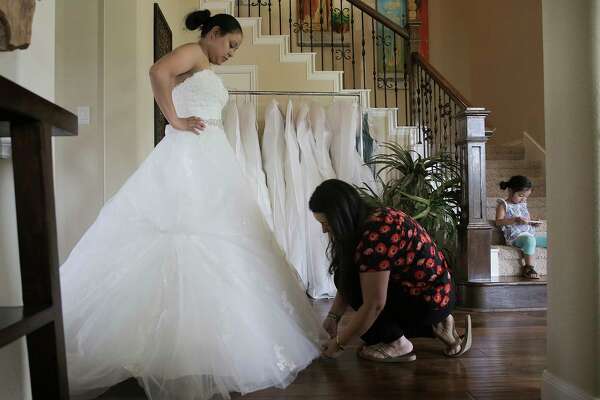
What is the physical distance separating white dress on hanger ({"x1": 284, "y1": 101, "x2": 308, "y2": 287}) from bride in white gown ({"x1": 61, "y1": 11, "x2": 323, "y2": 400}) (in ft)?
5.71

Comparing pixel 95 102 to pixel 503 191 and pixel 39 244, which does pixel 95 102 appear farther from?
pixel 503 191

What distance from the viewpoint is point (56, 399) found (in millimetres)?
1058

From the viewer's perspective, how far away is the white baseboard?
4.95ft

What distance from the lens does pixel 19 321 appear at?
927 millimetres

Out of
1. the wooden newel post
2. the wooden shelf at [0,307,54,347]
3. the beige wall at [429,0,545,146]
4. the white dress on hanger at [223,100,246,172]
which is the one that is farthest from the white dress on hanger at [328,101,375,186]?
the wooden shelf at [0,307,54,347]

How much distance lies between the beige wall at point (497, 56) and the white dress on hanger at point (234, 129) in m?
3.62

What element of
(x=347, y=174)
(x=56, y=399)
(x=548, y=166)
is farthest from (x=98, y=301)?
(x=347, y=174)

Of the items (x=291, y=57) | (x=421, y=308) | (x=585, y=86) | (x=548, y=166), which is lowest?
(x=421, y=308)

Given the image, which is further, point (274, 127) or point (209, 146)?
point (274, 127)

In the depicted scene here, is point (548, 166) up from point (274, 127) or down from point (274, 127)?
down

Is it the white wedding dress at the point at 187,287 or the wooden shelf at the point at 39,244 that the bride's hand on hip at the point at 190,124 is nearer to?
the white wedding dress at the point at 187,287

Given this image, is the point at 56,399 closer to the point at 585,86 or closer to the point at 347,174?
the point at 585,86

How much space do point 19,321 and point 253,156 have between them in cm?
329

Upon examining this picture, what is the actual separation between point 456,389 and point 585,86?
1102 mm
